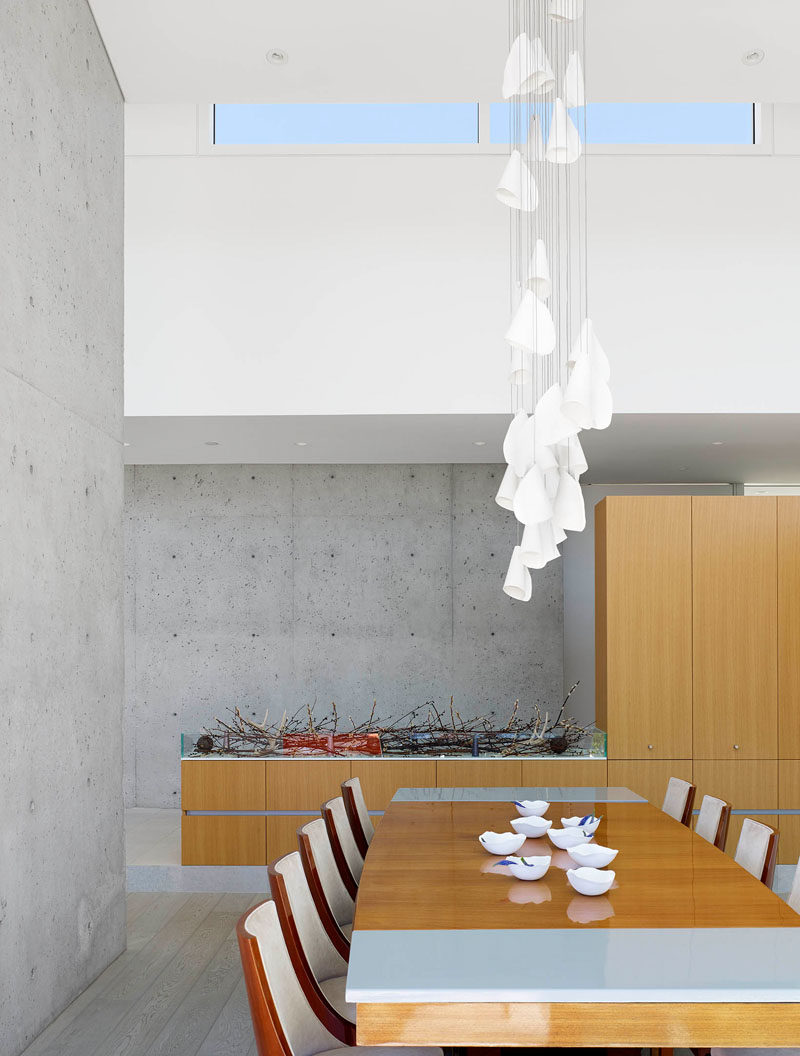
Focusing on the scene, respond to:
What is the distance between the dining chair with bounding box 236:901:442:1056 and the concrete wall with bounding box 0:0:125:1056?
146 centimetres

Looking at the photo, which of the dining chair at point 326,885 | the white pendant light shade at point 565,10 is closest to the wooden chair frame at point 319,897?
the dining chair at point 326,885

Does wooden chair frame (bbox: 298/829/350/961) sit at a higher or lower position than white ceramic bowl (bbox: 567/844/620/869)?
lower

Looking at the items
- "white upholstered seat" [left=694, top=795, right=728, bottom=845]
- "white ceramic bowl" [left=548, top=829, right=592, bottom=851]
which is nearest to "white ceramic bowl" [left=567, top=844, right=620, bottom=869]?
"white ceramic bowl" [left=548, top=829, right=592, bottom=851]

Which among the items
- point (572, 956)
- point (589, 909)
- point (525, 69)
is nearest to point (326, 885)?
point (589, 909)

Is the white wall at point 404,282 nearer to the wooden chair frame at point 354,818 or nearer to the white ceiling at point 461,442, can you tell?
the white ceiling at point 461,442

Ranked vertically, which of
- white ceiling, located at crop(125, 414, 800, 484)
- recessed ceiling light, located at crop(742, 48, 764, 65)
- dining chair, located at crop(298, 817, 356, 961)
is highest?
recessed ceiling light, located at crop(742, 48, 764, 65)

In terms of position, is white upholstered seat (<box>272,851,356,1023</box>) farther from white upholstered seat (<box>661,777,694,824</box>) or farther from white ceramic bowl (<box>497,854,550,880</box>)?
white upholstered seat (<box>661,777,694,824</box>)

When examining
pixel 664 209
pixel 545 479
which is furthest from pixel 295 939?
pixel 664 209

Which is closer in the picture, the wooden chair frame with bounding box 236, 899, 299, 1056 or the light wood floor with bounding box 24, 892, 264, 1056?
the wooden chair frame with bounding box 236, 899, 299, 1056

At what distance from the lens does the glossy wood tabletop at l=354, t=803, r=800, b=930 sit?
2604 mm

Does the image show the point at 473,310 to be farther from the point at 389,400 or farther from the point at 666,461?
the point at 666,461

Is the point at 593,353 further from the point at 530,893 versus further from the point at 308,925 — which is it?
the point at 308,925

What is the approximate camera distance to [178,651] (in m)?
8.35

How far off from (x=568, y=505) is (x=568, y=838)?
1.17m
